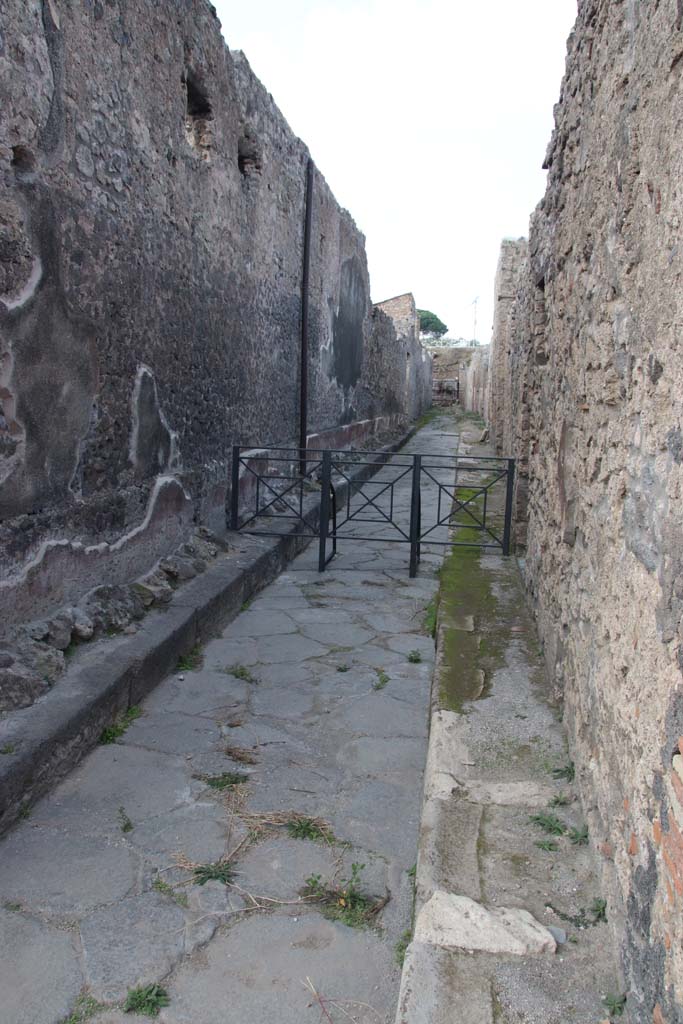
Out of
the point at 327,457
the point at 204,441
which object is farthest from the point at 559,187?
the point at 204,441

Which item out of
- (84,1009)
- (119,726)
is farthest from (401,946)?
(119,726)

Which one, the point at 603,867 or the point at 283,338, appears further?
the point at 283,338

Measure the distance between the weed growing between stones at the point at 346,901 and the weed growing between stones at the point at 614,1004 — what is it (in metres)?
0.68

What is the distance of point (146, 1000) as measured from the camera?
166 centimetres

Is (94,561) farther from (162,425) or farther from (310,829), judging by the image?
(310,829)

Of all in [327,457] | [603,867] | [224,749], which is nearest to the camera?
[603,867]

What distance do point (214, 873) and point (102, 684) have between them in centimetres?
102

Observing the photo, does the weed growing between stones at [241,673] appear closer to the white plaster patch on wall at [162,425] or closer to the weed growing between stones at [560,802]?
the white plaster patch on wall at [162,425]

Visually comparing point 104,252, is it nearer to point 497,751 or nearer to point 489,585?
point 489,585

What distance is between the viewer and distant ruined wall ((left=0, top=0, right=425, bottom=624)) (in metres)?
3.00

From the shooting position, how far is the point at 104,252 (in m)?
3.61

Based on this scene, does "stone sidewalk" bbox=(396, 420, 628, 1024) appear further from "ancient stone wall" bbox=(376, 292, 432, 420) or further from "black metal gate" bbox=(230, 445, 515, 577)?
"ancient stone wall" bbox=(376, 292, 432, 420)

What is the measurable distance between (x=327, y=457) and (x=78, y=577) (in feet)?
6.57

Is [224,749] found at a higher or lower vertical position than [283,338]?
lower
